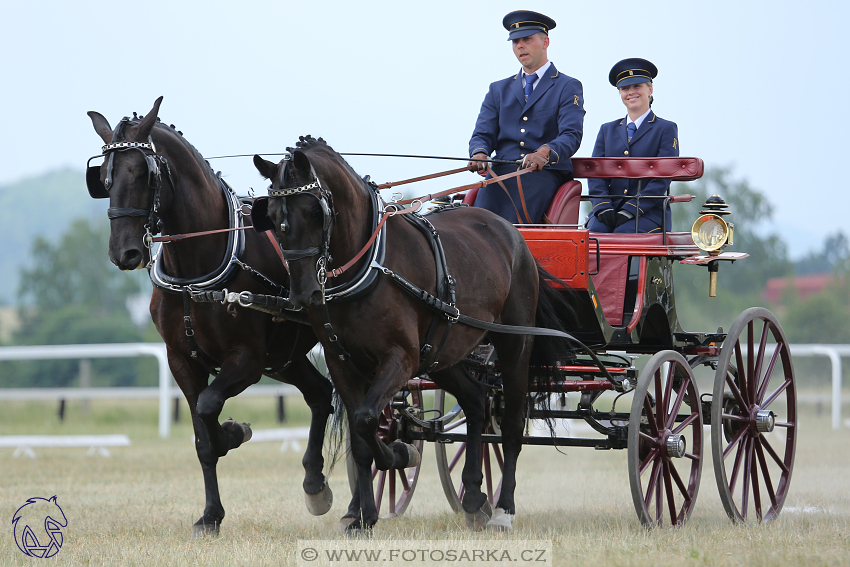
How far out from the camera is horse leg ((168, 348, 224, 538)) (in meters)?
5.28

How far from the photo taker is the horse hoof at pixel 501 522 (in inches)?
211

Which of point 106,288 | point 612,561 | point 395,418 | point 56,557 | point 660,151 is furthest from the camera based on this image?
point 106,288

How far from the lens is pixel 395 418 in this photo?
6172 millimetres

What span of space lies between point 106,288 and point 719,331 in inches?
1854

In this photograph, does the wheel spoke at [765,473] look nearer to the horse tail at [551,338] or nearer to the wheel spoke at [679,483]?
the wheel spoke at [679,483]

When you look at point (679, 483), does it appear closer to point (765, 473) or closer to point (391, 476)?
point (765, 473)

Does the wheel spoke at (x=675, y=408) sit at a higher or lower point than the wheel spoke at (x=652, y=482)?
higher

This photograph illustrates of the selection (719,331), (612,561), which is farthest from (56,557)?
(719,331)

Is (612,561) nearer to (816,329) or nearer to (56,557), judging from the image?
(56,557)

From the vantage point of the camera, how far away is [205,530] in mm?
5262

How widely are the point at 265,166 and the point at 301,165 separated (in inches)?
8.9

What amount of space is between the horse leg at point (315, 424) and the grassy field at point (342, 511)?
0.18 m

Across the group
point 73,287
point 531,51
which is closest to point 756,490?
point 531,51

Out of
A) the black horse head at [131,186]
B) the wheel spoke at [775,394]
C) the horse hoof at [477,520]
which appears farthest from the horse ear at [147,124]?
the wheel spoke at [775,394]
